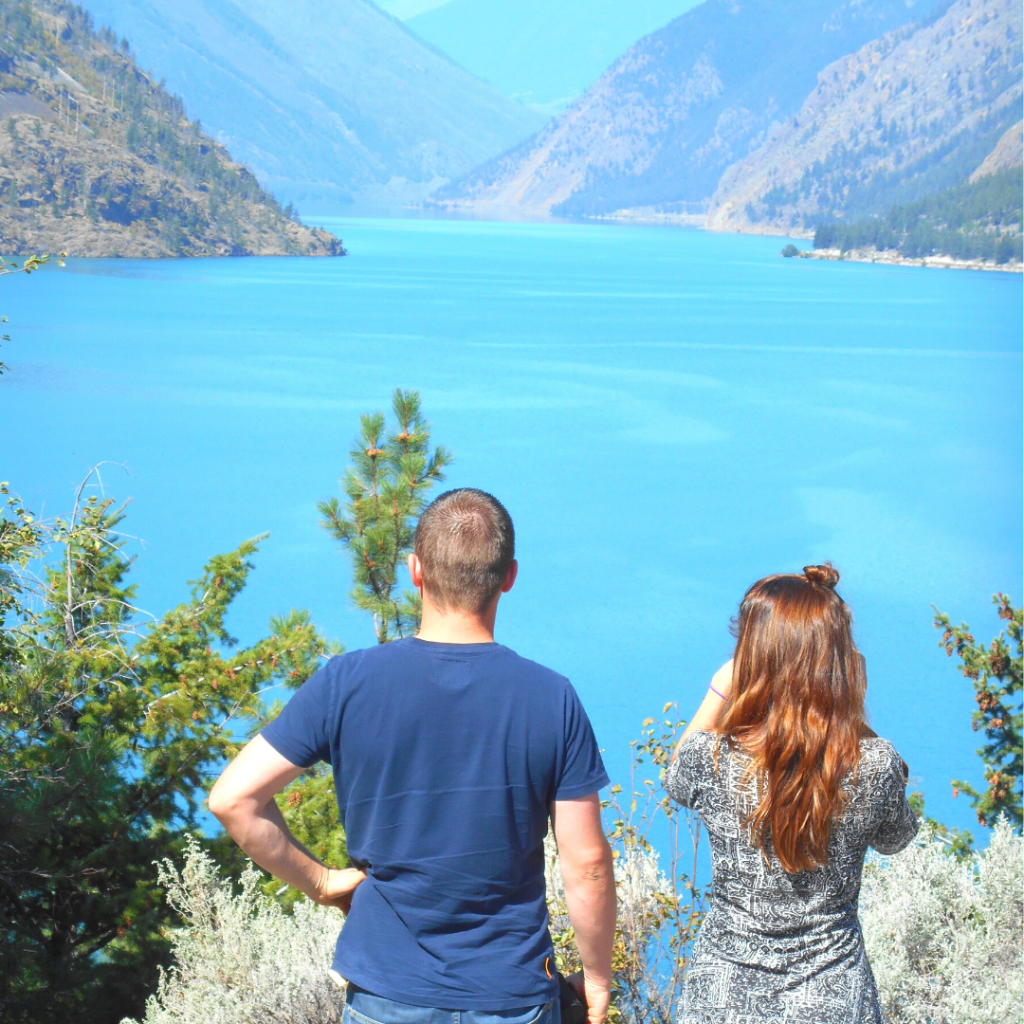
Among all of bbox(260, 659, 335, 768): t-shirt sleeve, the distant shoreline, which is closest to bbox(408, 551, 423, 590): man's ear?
bbox(260, 659, 335, 768): t-shirt sleeve

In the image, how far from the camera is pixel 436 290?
53469 mm

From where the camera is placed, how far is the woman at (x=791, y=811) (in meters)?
1.35

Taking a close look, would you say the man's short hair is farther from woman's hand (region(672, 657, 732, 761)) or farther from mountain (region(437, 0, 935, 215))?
mountain (region(437, 0, 935, 215))

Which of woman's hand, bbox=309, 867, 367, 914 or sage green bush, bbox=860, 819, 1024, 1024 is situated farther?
sage green bush, bbox=860, 819, 1024, 1024

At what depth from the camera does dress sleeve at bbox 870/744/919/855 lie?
1.36 m

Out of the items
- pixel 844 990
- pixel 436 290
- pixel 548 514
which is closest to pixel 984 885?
pixel 844 990

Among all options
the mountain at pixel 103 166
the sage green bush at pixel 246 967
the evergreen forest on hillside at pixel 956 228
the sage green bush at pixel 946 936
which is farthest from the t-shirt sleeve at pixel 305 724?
the evergreen forest on hillside at pixel 956 228

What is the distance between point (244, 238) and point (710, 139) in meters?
122

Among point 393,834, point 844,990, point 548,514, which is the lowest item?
point 844,990

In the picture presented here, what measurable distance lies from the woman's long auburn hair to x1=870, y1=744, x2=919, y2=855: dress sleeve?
0.05m

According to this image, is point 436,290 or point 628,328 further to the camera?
point 436,290

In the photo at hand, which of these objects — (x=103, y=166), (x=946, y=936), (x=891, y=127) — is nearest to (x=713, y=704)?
(x=946, y=936)

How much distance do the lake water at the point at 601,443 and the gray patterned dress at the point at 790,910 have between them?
1147cm

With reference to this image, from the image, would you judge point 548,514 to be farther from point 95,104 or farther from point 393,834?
point 95,104
